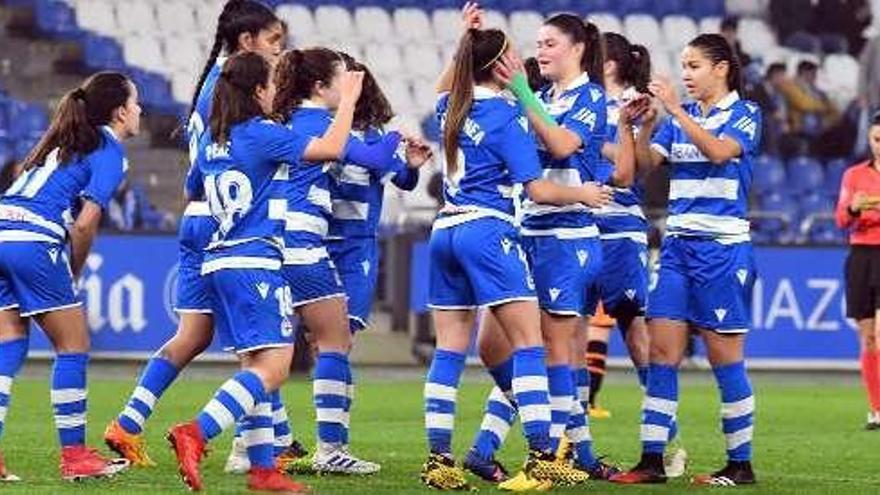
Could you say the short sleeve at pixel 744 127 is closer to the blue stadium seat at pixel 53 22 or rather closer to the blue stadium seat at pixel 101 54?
the blue stadium seat at pixel 101 54

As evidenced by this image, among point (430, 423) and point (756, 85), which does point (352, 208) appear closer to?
point (430, 423)

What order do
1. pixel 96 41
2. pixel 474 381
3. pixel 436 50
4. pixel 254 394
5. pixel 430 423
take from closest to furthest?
pixel 254 394
pixel 430 423
pixel 474 381
pixel 96 41
pixel 436 50

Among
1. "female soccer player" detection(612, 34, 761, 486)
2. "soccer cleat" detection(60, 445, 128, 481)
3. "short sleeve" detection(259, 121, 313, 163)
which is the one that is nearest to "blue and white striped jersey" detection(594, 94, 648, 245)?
"female soccer player" detection(612, 34, 761, 486)

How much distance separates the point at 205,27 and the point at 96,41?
64.8 inches

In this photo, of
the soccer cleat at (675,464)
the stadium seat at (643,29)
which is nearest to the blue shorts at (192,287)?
the soccer cleat at (675,464)

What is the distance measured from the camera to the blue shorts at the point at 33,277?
10.4 m

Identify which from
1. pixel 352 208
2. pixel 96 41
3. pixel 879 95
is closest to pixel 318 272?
pixel 352 208

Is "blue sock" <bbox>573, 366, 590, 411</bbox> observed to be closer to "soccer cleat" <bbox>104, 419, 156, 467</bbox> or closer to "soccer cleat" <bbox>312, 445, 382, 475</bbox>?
"soccer cleat" <bbox>312, 445, 382, 475</bbox>

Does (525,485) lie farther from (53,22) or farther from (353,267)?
(53,22)

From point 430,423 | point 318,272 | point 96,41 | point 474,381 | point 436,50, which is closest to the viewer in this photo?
point 430,423

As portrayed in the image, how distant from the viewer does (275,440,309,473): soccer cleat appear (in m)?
11.1

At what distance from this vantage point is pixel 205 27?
27656 mm

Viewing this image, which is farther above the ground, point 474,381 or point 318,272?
point 318,272

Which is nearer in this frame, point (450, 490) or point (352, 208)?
point (450, 490)
